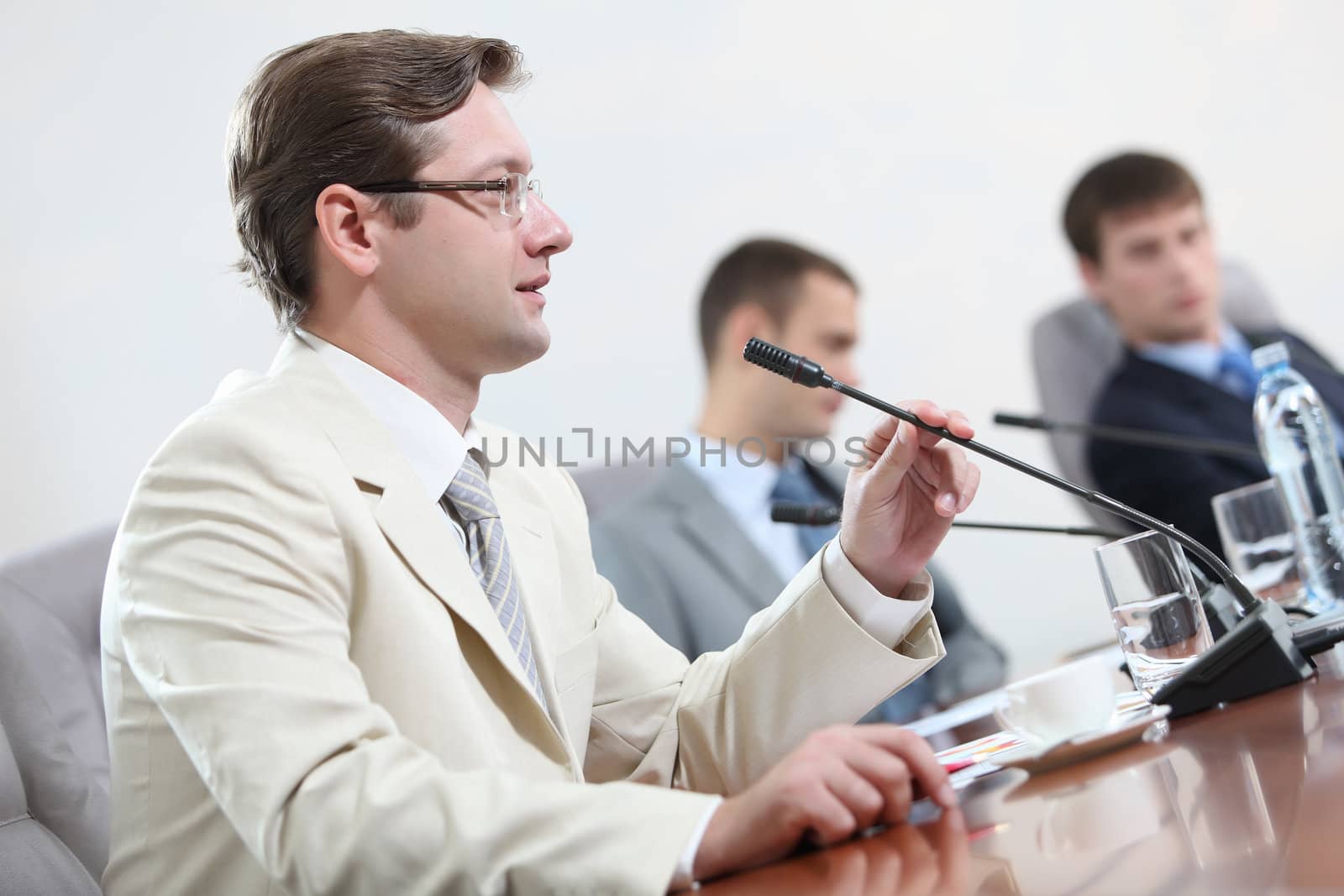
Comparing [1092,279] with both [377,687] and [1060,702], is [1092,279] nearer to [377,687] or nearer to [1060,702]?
[1060,702]

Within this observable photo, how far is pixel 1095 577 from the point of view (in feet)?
11.7

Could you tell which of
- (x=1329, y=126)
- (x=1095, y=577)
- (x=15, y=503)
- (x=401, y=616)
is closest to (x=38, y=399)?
(x=15, y=503)

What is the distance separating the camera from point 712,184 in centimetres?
327

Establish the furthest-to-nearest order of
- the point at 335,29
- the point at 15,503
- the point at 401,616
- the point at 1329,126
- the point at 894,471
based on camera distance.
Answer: the point at 1329,126 → the point at 335,29 → the point at 15,503 → the point at 894,471 → the point at 401,616

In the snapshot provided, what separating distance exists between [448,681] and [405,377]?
410 millimetres

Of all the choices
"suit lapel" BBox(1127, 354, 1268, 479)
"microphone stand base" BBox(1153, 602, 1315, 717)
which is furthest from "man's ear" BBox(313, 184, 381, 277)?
"suit lapel" BBox(1127, 354, 1268, 479)

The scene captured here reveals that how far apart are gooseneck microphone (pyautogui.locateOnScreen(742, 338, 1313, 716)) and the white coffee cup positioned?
0.14 meters

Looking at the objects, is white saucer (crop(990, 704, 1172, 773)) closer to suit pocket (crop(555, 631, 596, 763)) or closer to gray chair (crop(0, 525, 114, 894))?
suit pocket (crop(555, 631, 596, 763))

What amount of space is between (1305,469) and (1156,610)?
93cm

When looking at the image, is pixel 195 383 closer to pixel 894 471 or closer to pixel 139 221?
pixel 139 221

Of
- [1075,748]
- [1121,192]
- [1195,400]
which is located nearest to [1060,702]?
[1075,748]

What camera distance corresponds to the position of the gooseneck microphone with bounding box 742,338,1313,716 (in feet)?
3.29

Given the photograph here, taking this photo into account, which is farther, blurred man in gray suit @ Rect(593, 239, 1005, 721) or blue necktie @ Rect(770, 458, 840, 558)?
blue necktie @ Rect(770, 458, 840, 558)

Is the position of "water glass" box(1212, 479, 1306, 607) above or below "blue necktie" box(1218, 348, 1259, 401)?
below
